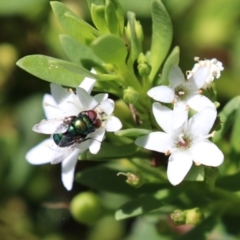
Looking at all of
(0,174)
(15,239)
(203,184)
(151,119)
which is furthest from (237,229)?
(0,174)

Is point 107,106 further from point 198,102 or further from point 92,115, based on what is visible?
point 198,102

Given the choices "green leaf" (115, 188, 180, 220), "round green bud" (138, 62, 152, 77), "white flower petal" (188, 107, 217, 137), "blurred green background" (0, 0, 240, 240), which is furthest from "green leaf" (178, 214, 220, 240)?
"blurred green background" (0, 0, 240, 240)

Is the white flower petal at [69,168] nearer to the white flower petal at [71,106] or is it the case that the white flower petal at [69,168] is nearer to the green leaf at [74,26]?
the white flower petal at [71,106]

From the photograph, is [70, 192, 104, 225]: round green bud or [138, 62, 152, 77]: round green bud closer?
[138, 62, 152, 77]: round green bud

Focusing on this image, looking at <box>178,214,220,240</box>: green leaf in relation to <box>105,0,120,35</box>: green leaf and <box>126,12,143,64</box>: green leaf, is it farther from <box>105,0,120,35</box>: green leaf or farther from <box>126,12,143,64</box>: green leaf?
<box>105,0,120,35</box>: green leaf

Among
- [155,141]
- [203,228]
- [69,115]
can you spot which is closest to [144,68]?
[155,141]

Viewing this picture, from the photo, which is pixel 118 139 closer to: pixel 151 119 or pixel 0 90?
pixel 151 119
